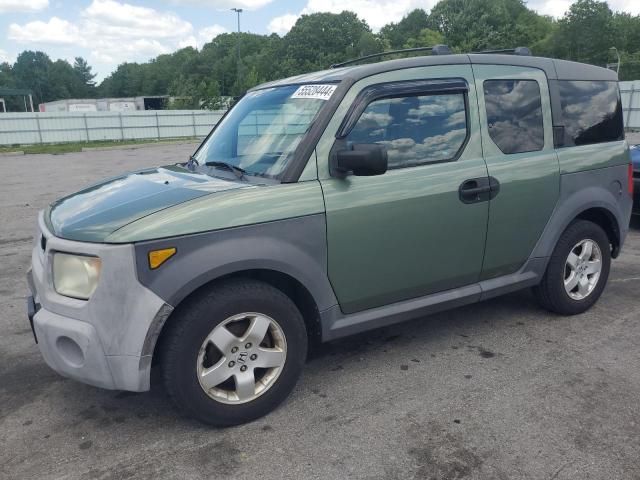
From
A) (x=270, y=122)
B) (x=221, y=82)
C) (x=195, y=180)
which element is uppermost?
(x=221, y=82)

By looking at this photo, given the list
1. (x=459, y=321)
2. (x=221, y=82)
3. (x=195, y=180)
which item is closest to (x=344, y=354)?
(x=459, y=321)

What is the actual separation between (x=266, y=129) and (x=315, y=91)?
397mm

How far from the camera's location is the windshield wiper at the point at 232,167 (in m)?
3.33

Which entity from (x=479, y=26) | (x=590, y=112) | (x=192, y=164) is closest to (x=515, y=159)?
(x=590, y=112)

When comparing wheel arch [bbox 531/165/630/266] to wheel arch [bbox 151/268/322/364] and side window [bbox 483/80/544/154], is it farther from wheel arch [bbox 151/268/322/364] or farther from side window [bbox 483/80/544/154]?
wheel arch [bbox 151/268/322/364]

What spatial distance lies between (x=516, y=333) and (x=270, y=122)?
7.78 ft

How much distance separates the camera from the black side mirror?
9.68ft

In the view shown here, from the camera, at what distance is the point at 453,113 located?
361 cm

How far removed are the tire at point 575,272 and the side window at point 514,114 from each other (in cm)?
81

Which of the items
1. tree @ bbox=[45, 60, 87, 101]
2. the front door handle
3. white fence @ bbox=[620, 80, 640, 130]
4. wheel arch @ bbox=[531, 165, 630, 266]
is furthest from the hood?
tree @ bbox=[45, 60, 87, 101]

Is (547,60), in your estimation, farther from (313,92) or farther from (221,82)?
(221,82)

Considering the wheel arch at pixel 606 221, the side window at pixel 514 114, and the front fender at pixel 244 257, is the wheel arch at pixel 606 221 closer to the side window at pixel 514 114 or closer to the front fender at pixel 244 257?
the side window at pixel 514 114

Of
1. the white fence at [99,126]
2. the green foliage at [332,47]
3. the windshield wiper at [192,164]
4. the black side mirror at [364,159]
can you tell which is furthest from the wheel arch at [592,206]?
the green foliage at [332,47]

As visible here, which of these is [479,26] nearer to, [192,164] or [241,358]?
[192,164]
